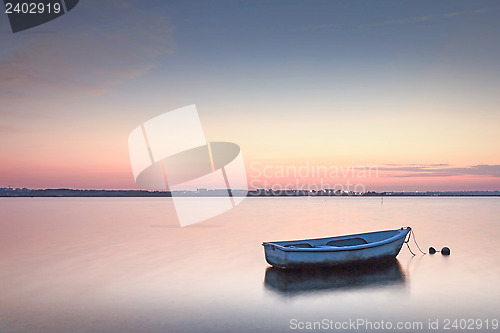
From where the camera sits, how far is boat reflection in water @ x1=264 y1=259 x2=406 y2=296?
1359 cm

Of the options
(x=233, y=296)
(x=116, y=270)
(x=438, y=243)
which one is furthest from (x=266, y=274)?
(x=438, y=243)

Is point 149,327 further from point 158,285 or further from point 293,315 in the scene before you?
point 158,285

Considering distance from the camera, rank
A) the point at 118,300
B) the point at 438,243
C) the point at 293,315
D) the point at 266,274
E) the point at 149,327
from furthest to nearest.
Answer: the point at 438,243 → the point at 266,274 → the point at 118,300 → the point at 293,315 → the point at 149,327

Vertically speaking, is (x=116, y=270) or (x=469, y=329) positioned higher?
(x=469, y=329)

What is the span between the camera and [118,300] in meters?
12.4

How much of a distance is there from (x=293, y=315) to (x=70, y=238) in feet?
76.9

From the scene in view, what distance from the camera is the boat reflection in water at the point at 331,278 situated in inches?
535
